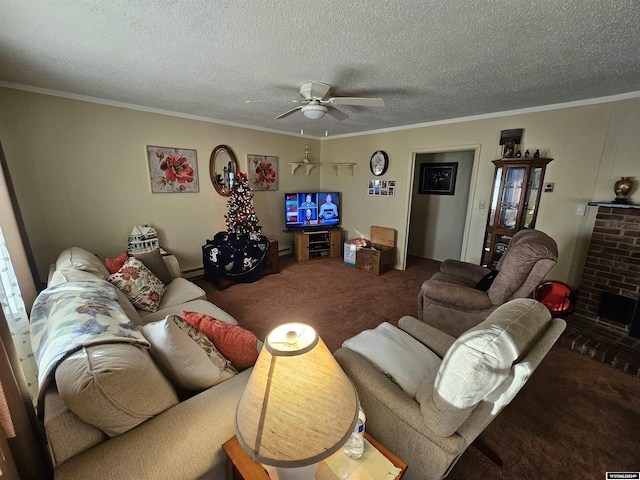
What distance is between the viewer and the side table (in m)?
0.87

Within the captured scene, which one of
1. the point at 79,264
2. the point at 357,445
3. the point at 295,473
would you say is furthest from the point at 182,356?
the point at 79,264

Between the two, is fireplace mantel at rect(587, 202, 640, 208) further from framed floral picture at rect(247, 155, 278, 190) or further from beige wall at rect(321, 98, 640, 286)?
framed floral picture at rect(247, 155, 278, 190)

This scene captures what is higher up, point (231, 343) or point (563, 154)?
point (563, 154)

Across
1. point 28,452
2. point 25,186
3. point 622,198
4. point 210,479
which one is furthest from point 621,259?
point 25,186

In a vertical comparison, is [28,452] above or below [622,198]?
below

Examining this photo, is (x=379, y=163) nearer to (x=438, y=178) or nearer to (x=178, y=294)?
(x=438, y=178)

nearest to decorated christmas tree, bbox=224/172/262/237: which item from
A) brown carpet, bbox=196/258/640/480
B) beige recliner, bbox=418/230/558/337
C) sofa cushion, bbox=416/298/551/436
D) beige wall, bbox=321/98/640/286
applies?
brown carpet, bbox=196/258/640/480

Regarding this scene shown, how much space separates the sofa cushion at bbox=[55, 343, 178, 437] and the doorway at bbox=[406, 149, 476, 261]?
13.0ft

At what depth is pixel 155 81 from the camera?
226 cm

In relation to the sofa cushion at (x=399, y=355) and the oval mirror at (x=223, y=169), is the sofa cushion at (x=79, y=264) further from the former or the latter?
the sofa cushion at (x=399, y=355)

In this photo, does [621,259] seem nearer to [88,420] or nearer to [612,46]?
[612,46]

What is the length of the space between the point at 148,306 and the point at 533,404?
2.92 m

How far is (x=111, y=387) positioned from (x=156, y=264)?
1996 mm

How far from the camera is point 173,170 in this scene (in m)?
3.40
